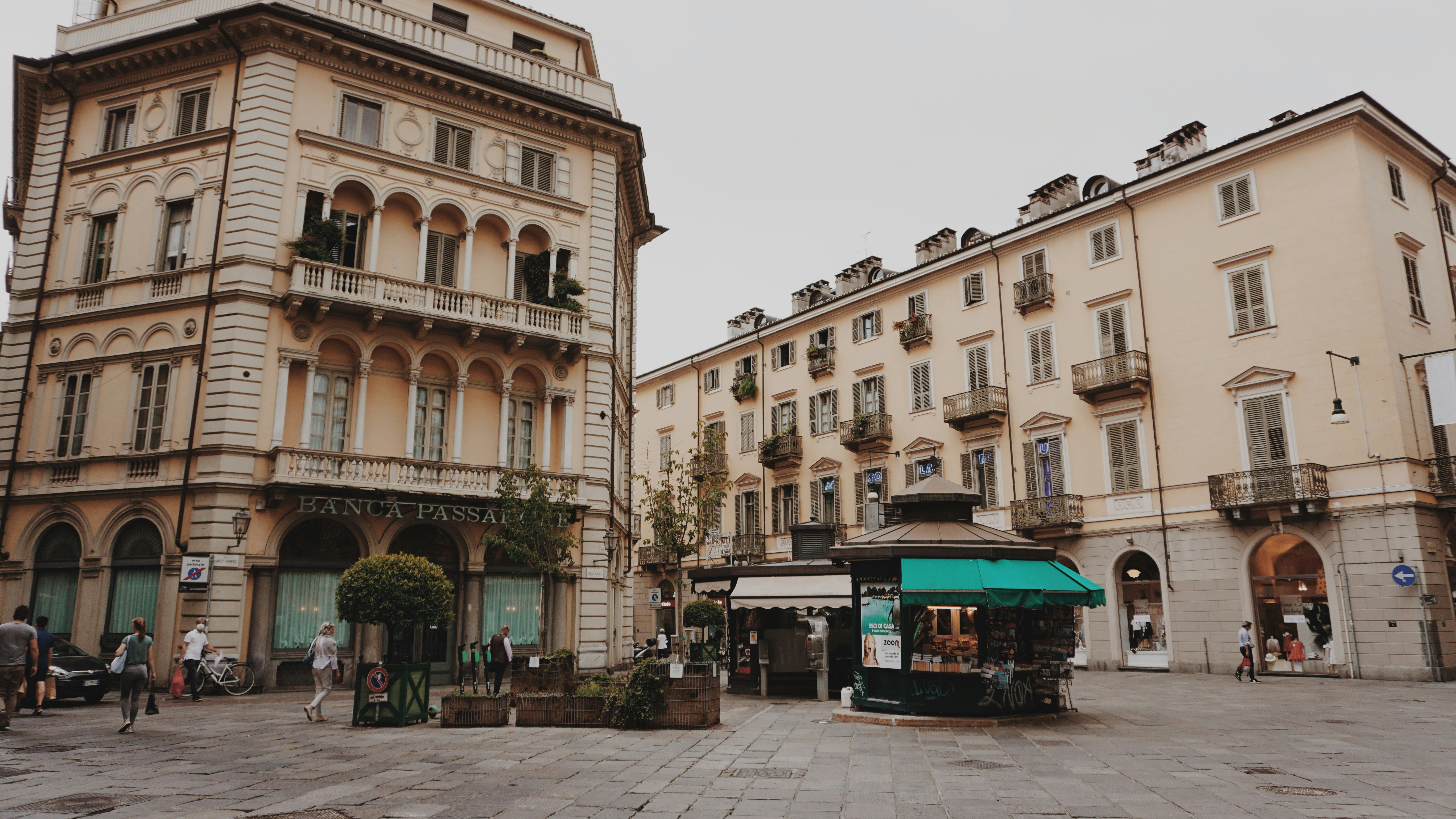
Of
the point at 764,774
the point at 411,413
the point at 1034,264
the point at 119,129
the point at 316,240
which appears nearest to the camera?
the point at 764,774

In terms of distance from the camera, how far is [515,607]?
24.8 meters

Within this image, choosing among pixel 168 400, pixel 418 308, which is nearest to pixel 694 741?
pixel 418 308

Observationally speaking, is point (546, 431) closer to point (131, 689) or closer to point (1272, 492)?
point (131, 689)

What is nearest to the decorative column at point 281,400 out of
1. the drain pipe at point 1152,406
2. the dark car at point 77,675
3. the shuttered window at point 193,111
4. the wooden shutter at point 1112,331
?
the dark car at point 77,675

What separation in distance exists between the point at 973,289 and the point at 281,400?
24.1m

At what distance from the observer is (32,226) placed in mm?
24531

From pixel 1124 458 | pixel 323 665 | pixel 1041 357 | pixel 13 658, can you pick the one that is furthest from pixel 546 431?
pixel 1124 458

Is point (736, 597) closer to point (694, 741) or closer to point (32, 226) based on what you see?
point (694, 741)

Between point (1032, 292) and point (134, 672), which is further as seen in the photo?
point (1032, 292)

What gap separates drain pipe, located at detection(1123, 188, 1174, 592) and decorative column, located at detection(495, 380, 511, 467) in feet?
63.9

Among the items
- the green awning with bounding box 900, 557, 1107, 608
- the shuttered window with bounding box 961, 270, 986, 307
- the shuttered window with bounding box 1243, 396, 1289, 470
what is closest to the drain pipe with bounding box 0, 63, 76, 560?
the green awning with bounding box 900, 557, 1107, 608

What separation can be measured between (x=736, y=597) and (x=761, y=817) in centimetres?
1220

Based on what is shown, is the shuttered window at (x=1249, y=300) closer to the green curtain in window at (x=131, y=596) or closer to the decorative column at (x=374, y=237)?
the decorative column at (x=374, y=237)

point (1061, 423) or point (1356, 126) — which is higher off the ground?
point (1356, 126)
